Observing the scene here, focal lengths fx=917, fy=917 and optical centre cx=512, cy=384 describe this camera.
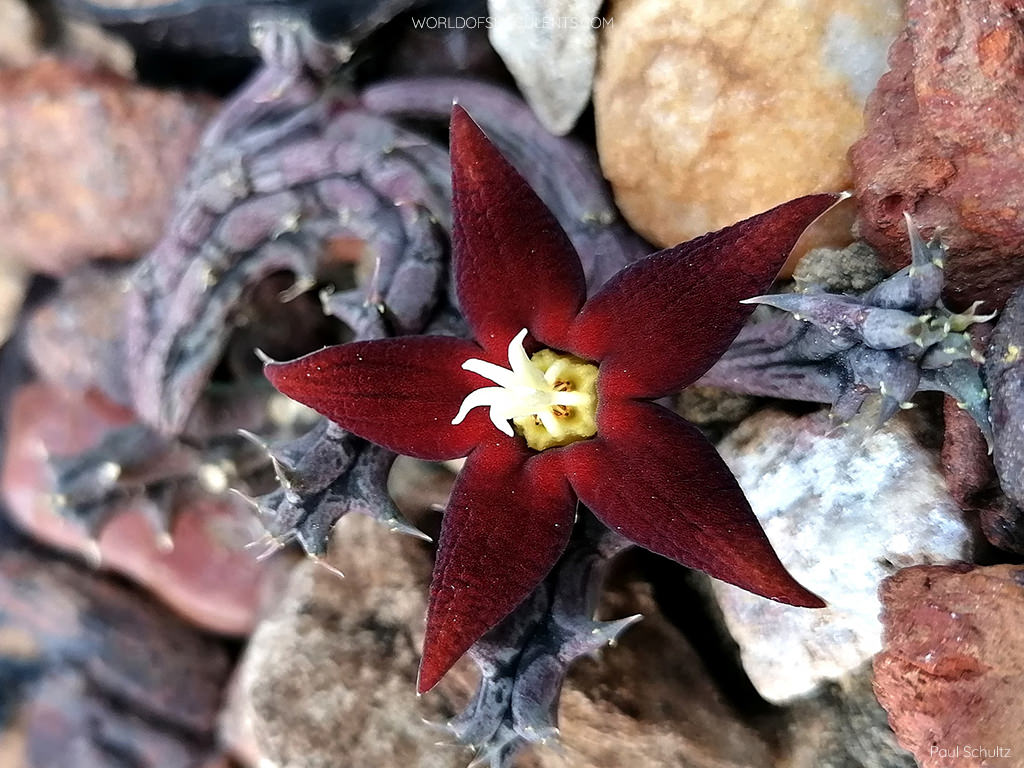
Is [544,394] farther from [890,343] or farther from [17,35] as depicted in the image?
[17,35]

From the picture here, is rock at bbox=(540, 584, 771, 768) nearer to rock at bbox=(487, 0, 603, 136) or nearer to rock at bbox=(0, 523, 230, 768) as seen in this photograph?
rock at bbox=(487, 0, 603, 136)

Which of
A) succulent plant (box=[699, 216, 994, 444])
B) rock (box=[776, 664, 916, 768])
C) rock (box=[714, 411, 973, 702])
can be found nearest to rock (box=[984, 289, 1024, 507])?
succulent plant (box=[699, 216, 994, 444])

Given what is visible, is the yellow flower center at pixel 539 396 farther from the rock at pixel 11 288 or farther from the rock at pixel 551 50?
the rock at pixel 11 288

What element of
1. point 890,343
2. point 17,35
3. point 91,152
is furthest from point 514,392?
point 17,35

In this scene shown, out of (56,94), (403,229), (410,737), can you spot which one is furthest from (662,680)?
(56,94)

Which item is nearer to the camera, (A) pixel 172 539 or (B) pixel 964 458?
(B) pixel 964 458

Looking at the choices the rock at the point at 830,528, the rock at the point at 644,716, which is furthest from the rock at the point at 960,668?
the rock at the point at 644,716
